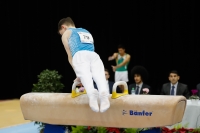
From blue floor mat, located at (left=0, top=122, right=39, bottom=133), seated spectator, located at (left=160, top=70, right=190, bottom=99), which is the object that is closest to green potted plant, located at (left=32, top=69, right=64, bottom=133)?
blue floor mat, located at (left=0, top=122, right=39, bottom=133)

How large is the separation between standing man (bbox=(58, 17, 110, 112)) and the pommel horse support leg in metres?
0.25

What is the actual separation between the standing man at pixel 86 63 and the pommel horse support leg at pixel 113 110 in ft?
0.83

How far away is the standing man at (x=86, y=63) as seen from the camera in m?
3.96

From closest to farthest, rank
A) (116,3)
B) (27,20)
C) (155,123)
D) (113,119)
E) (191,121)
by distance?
(155,123), (113,119), (191,121), (116,3), (27,20)

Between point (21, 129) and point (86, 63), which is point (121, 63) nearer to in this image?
point (21, 129)

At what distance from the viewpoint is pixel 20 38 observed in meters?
11.9

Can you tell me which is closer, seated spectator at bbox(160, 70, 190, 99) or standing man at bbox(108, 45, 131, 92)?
seated spectator at bbox(160, 70, 190, 99)

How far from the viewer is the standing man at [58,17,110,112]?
Result: 13.0 ft

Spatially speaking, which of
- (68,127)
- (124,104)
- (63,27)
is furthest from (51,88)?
(124,104)

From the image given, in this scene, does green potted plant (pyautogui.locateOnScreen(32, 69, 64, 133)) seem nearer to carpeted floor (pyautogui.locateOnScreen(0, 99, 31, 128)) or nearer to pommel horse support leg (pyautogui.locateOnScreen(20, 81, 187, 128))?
pommel horse support leg (pyautogui.locateOnScreen(20, 81, 187, 128))

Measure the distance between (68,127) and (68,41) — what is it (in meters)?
1.48

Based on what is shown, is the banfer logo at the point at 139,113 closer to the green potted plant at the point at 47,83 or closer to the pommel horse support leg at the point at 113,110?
the pommel horse support leg at the point at 113,110

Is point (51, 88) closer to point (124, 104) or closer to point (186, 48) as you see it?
point (124, 104)

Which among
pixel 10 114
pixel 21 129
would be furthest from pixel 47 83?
pixel 10 114
